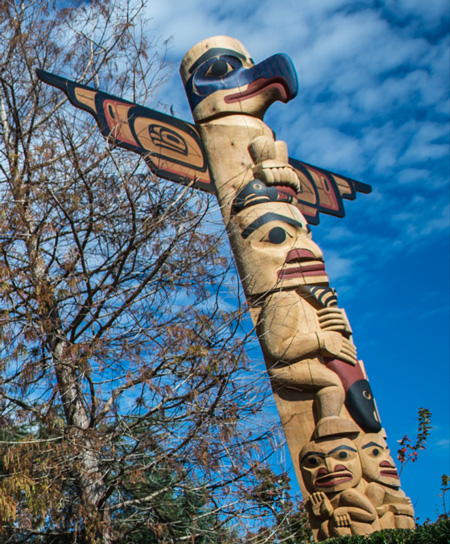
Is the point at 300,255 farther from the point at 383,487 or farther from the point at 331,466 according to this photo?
the point at 383,487

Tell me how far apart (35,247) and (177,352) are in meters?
1.55

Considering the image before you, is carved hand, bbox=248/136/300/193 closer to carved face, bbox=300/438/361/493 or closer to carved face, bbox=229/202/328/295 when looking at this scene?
carved face, bbox=229/202/328/295

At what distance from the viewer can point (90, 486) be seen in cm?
455

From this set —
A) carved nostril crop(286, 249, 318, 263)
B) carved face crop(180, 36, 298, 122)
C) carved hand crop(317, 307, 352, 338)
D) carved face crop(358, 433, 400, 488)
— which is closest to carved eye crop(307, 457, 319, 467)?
carved face crop(358, 433, 400, 488)

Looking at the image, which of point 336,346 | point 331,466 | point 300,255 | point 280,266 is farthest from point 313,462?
point 300,255

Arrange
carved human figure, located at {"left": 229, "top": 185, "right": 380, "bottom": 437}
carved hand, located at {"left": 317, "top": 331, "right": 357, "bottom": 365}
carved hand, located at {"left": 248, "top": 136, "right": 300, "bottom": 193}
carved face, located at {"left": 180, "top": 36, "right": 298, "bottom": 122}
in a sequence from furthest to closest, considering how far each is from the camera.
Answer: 1. carved face, located at {"left": 180, "top": 36, "right": 298, "bottom": 122}
2. carved hand, located at {"left": 248, "top": 136, "right": 300, "bottom": 193}
3. carved hand, located at {"left": 317, "top": 331, "right": 357, "bottom": 365}
4. carved human figure, located at {"left": 229, "top": 185, "right": 380, "bottom": 437}

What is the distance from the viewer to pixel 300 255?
5.61 metres

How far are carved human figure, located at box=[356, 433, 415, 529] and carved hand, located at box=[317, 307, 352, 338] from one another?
2.94 ft

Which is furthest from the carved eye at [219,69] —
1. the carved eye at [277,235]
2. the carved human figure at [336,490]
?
the carved human figure at [336,490]

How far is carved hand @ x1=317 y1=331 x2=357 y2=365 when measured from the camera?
508 cm

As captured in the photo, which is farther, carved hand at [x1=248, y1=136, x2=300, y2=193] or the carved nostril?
carved hand at [x1=248, y1=136, x2=300, y2=193]

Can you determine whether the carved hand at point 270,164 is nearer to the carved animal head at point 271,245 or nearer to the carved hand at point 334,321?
the carved animal head at point 271,245

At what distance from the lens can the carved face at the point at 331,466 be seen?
457 cm

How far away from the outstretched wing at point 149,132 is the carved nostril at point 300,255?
1.14m
